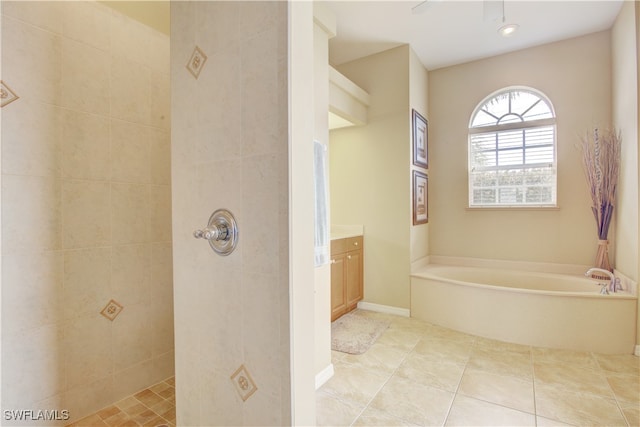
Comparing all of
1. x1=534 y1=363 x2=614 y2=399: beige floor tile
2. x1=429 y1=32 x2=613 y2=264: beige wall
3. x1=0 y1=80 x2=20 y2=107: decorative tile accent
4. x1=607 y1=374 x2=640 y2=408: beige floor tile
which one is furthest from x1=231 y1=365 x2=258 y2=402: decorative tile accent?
x1=429 y1=32 x2=613 y2=264: beige wall

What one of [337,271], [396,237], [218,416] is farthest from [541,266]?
[218,416]

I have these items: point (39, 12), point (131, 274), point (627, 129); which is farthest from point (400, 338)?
point (39, 12)

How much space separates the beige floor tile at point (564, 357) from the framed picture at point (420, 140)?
212 cm

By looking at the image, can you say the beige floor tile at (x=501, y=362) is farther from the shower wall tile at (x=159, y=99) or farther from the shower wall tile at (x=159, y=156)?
the shower wall tile at (x=159, y=99)

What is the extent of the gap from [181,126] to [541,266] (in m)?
3.88

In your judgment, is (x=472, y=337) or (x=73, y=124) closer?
(x=73, y=124)

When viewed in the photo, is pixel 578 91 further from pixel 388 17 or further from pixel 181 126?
pixel 181 126

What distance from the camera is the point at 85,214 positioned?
165cm

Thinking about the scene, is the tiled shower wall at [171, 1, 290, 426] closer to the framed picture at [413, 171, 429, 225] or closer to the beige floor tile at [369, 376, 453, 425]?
the beige floor tile at [369, 376, 453, 425]

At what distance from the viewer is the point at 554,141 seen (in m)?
3.33

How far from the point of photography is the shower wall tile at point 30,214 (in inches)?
54.5

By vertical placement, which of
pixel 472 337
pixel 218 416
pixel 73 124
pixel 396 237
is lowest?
pixel 472 337

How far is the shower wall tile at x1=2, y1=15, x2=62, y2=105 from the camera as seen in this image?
54.1 inches

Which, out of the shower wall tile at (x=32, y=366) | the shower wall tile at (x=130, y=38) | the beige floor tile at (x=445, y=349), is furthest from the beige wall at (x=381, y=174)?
the shower wall tile at (x=32, y=366)
